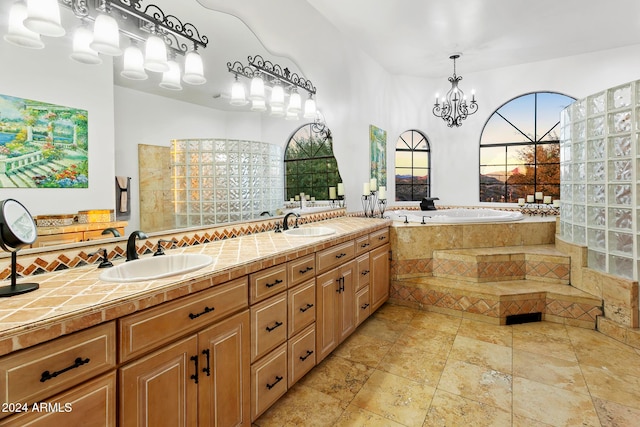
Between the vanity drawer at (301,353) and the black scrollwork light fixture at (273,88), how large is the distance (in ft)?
5.12

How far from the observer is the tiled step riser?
3.04 m

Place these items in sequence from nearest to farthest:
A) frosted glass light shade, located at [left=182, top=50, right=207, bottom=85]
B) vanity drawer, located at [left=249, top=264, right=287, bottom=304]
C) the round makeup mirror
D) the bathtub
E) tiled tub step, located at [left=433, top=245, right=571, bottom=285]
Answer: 1. the round makeup mirror
2. vanity drawer, located at [left=249, top=264, right=287, bottom=304]
3. frosted glass light shade, located at [left=182, top=50, right=207, bottom=85]
4. tiled tub step, located at [left=433, top=245, right=571, bottom=285]
5. the bathtub

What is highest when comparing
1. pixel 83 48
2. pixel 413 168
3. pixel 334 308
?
pixel 83 48

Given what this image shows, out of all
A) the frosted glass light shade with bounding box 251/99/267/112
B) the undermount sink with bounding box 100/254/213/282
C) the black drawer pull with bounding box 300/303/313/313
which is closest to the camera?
the undermount sink with bounding box 100/254/213/282

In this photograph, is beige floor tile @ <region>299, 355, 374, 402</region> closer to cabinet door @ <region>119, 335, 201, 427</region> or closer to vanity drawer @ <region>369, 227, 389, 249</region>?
cabinet door @ <region>119, 335, 201, 427</region>

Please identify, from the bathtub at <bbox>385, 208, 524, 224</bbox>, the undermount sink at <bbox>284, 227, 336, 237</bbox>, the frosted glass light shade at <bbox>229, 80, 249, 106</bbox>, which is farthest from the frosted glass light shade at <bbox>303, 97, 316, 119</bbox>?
the bathtub at <bbox>385, 208, 524, 224</bbox>

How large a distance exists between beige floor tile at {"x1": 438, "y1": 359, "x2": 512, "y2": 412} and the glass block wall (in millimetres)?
1440

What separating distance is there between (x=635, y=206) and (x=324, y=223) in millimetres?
2390

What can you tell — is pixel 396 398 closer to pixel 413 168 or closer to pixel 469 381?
pixel 469 381

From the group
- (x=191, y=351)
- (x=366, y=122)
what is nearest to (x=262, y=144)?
(x=191, y=351)

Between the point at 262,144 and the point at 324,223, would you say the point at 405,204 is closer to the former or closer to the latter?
the point at 324,223

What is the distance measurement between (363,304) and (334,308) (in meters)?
0.51

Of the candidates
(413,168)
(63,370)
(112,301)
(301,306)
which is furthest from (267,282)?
(413,168)

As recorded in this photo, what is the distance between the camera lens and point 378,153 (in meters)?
4.38
